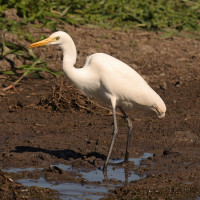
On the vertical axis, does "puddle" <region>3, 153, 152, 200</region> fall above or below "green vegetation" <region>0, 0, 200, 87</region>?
below

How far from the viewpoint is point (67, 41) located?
22.2 feet

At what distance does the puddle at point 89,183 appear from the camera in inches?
233

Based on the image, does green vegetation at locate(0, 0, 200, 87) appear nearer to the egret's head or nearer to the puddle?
the egret's head

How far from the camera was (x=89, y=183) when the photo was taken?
6.28 metres

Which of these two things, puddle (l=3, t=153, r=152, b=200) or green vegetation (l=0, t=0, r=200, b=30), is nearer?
puddle (l=3, t=153, r=152, b=200)

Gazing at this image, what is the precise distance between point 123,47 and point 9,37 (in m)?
2.51

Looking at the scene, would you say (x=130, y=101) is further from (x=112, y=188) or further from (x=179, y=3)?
(x=179, y=3)

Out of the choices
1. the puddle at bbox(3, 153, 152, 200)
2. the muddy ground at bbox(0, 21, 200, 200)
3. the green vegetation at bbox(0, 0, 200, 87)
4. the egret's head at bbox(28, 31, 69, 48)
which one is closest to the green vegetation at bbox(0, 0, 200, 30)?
the green vegetation at bbox(0, 0, 200, 87)

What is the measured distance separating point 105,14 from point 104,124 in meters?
5.10

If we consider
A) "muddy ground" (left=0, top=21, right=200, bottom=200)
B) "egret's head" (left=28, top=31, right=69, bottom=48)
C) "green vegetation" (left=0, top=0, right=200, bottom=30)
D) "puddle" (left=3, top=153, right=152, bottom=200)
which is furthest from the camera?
"green vegetation" (left=0, top=0, right=200, bottom=30)

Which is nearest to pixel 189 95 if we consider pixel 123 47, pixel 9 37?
pixel 123 47

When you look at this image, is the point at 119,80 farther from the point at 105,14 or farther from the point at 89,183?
the point at 105,14

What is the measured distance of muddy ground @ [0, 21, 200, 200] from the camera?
631cm

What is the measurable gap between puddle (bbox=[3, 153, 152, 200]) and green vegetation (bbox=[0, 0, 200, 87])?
202 inches
